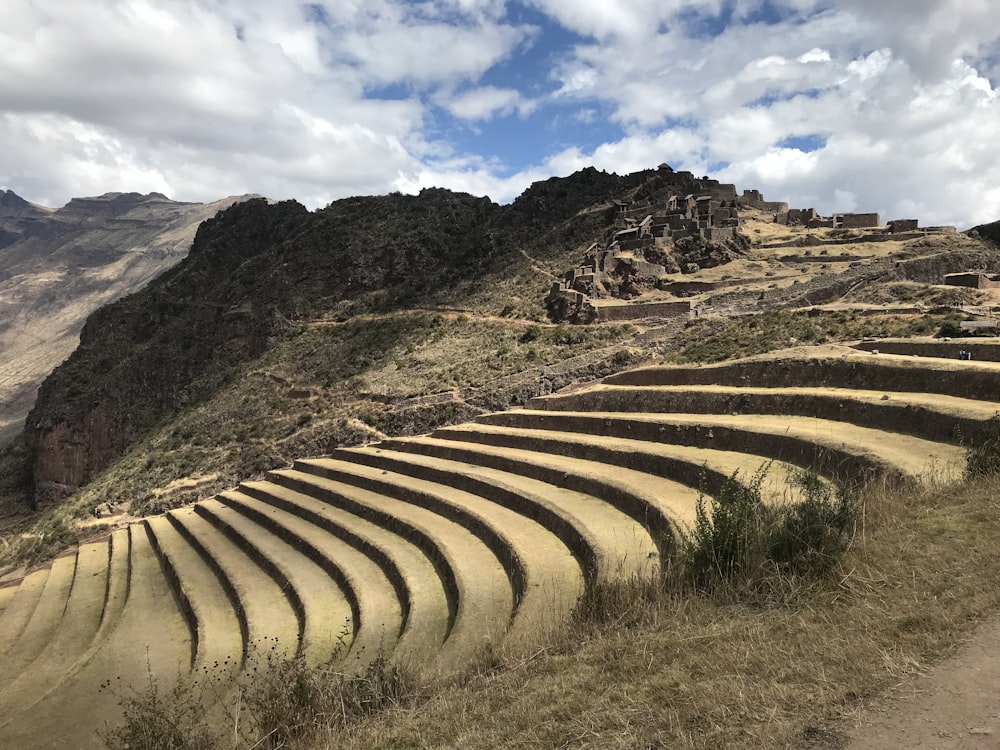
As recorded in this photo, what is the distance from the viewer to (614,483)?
39.1 ft

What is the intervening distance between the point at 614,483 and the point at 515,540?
2.36 metres

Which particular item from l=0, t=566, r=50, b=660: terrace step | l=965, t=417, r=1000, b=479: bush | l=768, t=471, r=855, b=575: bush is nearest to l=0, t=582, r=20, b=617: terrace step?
l=0, t=566, r=50, b=660: terrace step

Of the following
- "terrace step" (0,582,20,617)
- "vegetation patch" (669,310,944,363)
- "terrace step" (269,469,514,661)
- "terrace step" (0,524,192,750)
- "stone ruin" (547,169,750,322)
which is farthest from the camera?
"stone ruin" (547,169,750,322)

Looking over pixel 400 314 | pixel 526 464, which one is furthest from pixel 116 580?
pixel 400 314

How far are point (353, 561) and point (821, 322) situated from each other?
16613 mm

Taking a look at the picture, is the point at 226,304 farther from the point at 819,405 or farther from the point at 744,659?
the point at 744,659

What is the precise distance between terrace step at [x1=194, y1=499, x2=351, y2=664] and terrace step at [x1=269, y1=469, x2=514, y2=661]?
5.53ft

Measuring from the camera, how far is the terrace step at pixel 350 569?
961 cm

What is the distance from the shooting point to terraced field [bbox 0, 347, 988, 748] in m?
9.38

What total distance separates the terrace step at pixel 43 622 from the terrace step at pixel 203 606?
10.1 ft

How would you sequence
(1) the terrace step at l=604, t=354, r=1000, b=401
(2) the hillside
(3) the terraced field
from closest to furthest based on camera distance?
(2) the hillside
(3) the terraced field
(1) the terrace step at l=604, t=354, r=1000, b=401

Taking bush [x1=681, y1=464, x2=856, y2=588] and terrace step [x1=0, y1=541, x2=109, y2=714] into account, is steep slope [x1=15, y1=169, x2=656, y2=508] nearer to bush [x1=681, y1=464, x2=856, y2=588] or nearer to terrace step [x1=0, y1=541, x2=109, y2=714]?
terrace step [x1=0, y1=541, x2=109, y2=714]

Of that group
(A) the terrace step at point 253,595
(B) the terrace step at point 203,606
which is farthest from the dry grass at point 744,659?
(B) the terrace step at point 203,606

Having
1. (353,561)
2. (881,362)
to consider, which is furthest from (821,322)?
(353,561)
